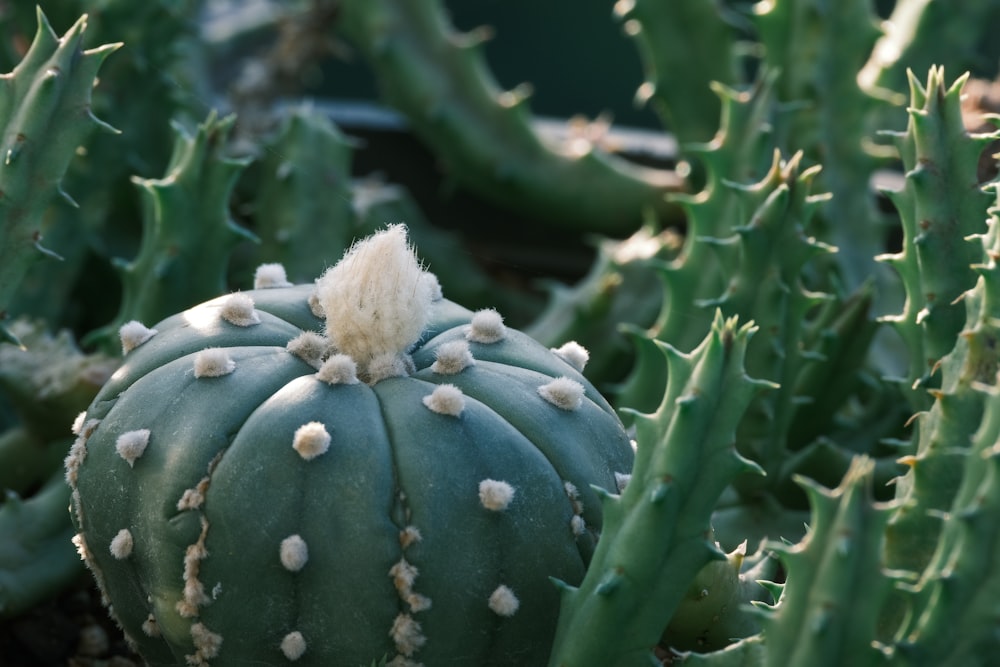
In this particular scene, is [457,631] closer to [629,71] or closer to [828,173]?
[828,173]

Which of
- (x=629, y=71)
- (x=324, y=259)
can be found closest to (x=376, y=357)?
(x=324, y=259)

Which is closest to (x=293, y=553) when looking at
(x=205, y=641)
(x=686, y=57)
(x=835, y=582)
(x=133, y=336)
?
(x=205, y=641)

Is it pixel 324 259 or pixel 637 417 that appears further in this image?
pixel 324 259

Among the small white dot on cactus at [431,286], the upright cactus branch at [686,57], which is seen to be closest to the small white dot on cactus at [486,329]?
the small white dot on cactus at [431,286]

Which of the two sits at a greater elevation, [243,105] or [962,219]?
[962,219]

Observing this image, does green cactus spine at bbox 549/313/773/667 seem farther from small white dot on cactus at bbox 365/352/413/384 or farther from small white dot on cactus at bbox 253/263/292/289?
small white dot on cactus at bbox 253/263/292/289

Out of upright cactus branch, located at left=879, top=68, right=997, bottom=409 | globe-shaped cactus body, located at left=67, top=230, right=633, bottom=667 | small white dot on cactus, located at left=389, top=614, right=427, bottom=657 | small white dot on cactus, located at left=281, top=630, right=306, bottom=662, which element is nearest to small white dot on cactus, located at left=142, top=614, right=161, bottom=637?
globe-shaped cactus body, located at left=67, top=230, right=633, bottom=667

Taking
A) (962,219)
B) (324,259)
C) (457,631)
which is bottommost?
(324,259)

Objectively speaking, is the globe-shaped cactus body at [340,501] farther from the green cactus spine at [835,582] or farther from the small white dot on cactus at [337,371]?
the green cactus spine at [835,582]
